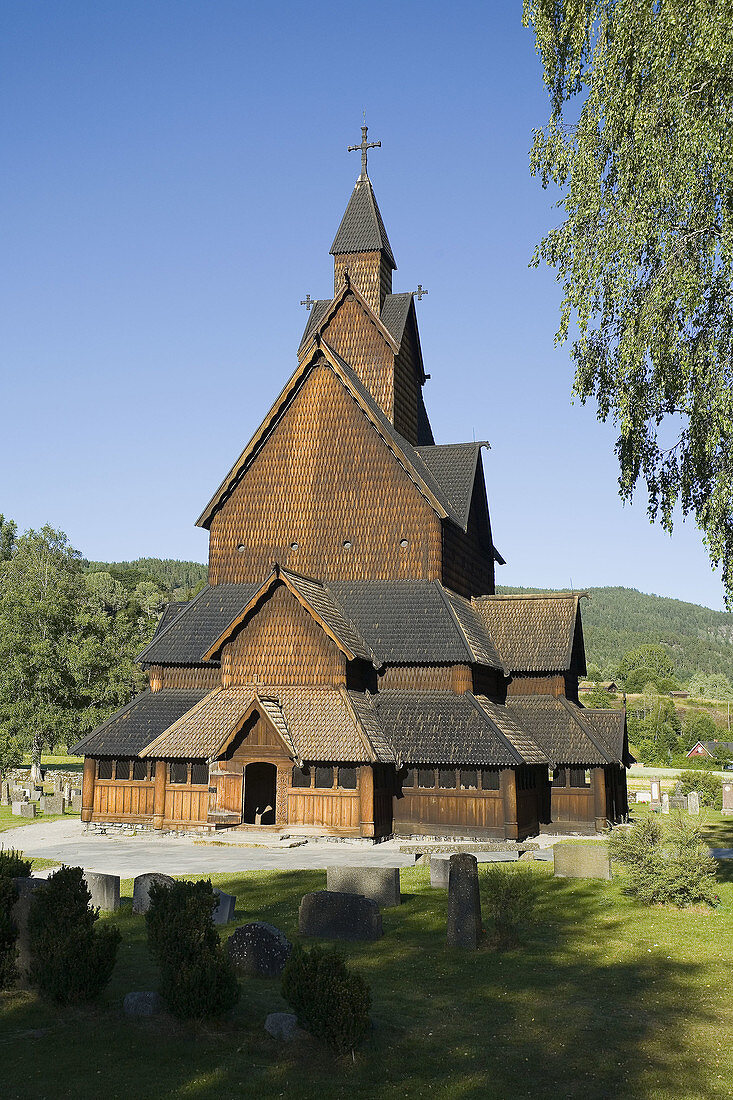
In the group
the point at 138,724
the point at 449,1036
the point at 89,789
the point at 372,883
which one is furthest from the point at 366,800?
the point at 449,1036

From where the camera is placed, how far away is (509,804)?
28172mm

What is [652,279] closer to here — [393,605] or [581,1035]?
[581,1035]

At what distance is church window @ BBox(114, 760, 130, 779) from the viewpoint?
31.8 meters

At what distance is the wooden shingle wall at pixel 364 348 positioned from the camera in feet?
124

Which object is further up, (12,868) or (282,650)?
(282,650)

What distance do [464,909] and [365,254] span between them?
31572mm

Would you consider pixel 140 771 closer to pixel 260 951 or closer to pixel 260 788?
pixel 260 788

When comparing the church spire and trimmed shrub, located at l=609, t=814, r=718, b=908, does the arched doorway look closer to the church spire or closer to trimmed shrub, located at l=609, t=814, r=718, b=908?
trimmed shrub, located at l=609, t=814, r=718, b=908

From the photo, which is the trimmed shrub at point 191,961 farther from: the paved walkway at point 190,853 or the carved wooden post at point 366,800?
the carved wooden post at point 366,800

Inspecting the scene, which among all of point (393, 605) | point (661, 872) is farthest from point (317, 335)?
point (661, 872)

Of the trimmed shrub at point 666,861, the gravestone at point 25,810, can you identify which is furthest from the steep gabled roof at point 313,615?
the trimmed shrub at point 666,861

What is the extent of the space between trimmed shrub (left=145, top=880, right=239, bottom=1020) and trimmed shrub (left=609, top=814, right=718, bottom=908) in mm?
10502

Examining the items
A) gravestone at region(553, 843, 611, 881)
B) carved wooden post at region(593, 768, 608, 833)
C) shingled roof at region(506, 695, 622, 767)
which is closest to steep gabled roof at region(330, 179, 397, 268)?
shingled roof at region(506, 695, 622, 767)

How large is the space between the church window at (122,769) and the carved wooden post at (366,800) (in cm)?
903
